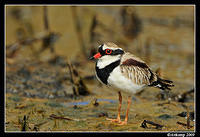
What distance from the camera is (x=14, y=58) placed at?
333 inches

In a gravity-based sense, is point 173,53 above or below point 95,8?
below

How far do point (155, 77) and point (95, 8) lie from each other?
5.55m

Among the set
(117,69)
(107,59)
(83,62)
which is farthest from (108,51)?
(83,62)

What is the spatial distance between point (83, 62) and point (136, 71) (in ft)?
12.3

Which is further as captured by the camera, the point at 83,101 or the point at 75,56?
the point at 75,56

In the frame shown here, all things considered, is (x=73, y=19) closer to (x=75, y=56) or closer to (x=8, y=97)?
(x=75, y=56)

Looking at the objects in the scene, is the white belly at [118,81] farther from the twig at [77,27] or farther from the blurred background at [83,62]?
the twig at [77,27]

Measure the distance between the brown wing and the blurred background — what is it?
68 centimetres

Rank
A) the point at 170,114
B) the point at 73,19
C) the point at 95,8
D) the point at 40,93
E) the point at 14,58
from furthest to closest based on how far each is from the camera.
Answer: the point at 95,8 < the point at 73,19 < the point at 14,58 < the point at 40,93 < the point at 170,114

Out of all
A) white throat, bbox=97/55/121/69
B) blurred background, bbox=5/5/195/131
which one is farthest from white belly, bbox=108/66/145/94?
blurred background, bbox=5/5/195/131

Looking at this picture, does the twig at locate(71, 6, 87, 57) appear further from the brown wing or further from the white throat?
the white throat

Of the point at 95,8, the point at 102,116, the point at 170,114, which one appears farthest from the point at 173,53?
the point at 102,116

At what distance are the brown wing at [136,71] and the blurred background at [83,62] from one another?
0.68m

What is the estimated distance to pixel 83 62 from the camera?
8617mm
